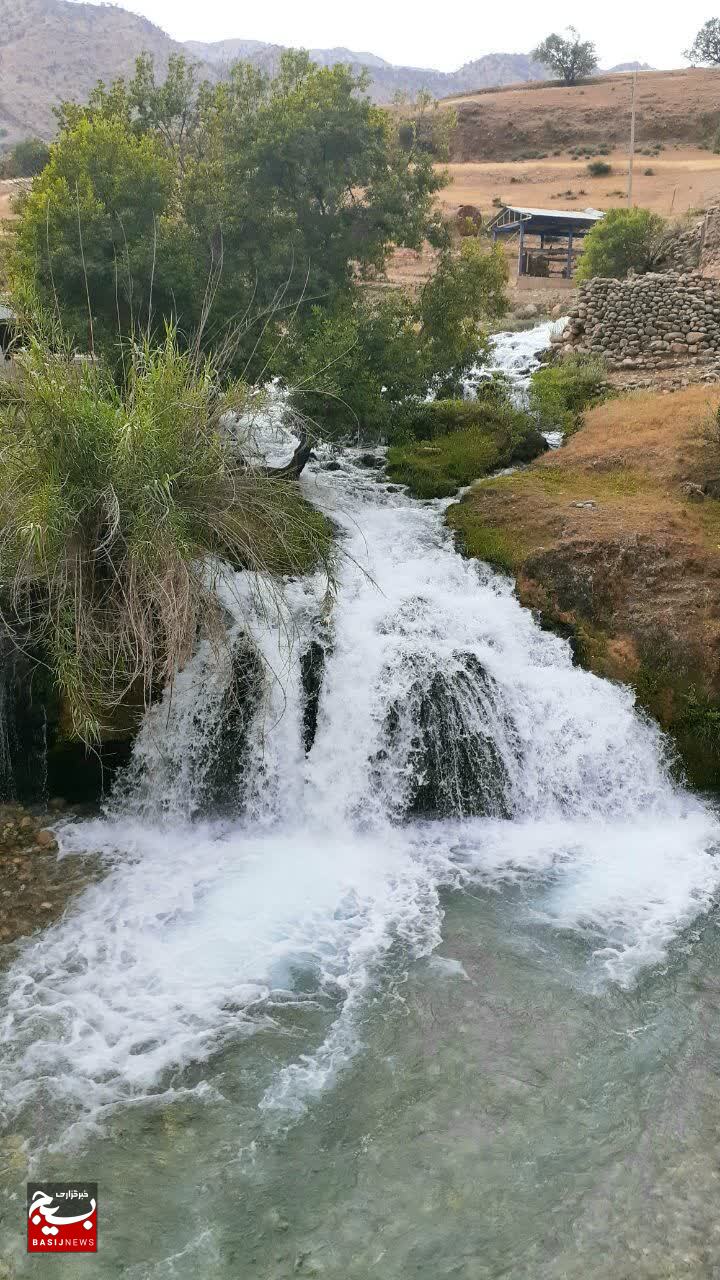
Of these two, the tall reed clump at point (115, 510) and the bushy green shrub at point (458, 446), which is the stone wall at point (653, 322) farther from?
the tall reed clump at point (115, 510)

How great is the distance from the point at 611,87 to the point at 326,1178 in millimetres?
70172

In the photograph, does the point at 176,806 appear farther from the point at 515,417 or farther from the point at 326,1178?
the point at 515,417

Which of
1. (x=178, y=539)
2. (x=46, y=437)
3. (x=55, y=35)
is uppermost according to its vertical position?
(x=55, y=35)

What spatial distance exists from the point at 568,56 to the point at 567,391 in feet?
210

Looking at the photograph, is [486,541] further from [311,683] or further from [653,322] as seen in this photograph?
[653,322]

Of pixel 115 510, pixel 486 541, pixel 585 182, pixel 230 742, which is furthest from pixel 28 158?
pixel 115 510

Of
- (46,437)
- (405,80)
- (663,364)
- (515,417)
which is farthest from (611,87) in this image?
(405,80)

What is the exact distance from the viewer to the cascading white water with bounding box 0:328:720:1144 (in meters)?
6.40

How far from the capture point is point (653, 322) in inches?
740

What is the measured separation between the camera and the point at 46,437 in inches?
284

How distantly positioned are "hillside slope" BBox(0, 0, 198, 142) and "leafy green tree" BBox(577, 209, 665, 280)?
62.0 metres

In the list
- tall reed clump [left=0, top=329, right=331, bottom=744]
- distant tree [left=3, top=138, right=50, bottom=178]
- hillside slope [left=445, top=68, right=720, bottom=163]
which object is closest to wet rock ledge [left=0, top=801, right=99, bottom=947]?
tall reed clump [left=0, top=329, right=331, bottom=744]

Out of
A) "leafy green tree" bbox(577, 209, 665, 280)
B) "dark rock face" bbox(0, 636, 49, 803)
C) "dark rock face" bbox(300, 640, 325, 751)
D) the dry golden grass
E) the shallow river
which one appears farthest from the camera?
"leafy green tree" bbox(577, 209, 665, 280)

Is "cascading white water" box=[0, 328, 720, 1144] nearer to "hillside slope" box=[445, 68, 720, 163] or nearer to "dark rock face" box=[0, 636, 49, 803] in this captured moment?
"dark rock face" box=[0, 636, 49, 803]
